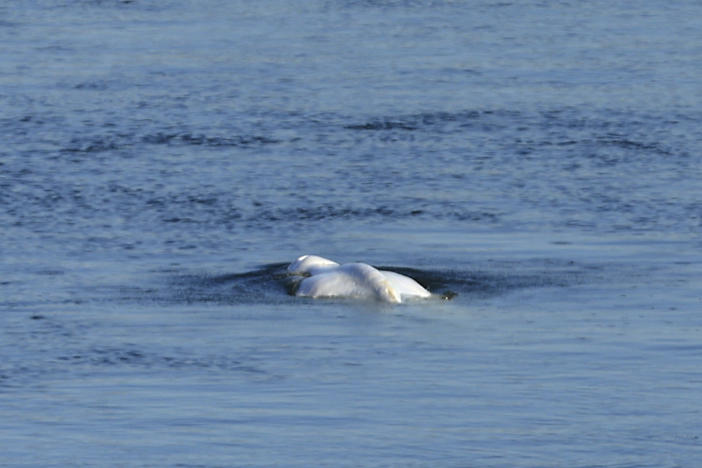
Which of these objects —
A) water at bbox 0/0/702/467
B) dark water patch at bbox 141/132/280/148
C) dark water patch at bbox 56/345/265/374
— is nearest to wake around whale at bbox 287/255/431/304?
water at bbox 0/0/702/467

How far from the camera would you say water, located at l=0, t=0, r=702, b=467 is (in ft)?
47.6

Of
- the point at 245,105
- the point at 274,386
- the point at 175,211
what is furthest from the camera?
the point at 245,105

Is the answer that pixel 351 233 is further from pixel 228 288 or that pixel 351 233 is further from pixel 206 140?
pixel 206 140

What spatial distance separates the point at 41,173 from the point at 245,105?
487 centimetres

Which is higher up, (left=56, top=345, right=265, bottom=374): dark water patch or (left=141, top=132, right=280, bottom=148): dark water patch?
(left=141, top=132, right=280, bottom=148): dark water patch

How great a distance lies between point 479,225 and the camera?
21.7m

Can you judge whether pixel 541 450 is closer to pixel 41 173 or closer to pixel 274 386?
pixel 274 386

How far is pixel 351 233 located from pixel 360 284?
2884 mm

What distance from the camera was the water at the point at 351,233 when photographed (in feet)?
47.6

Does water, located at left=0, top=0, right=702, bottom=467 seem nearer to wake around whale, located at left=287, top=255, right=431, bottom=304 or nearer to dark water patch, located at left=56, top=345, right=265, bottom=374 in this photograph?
dark water patch, located at left=56, top=345, right=265, bottom=374

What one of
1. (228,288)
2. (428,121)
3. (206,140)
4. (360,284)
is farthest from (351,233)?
(428,121)

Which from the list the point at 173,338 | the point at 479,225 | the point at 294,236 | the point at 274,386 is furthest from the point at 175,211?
the point at 274,386

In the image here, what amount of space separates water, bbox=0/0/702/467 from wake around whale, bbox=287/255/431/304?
0.26 meters

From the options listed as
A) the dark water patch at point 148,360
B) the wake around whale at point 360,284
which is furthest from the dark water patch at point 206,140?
the dark water patch at point 148,360
